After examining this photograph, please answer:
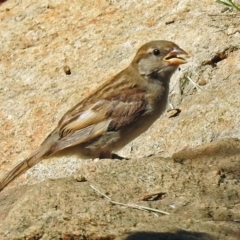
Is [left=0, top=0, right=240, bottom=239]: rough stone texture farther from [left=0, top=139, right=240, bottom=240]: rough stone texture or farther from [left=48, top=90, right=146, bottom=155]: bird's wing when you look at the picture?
[left=48, top=90, right=146, bottom=155]: bird's wing

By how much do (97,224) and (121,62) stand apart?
385 centimetres

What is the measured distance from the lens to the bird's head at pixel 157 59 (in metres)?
7.49

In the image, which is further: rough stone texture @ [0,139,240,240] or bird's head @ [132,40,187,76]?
bird's head @ [132,40,187,76]

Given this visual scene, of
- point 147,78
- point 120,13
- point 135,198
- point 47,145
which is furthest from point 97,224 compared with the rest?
point 120,13

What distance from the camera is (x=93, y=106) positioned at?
7.27 meters

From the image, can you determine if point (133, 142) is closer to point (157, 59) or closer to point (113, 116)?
point (113, 116)

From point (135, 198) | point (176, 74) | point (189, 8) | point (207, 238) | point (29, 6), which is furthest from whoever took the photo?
point (29, 6)

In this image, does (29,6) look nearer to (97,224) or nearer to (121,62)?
(121,62)

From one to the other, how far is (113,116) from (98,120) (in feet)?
0.42

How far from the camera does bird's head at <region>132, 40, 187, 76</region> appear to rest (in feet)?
24.6

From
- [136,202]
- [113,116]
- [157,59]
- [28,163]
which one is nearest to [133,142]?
[113,116]

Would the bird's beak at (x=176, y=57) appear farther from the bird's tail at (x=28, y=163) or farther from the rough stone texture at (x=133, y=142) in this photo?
the bird's tail at (x=28, y=163)

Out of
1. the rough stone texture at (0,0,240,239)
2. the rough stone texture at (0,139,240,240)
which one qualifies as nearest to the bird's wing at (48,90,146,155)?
the rough stone texture at (0,0,240,239)

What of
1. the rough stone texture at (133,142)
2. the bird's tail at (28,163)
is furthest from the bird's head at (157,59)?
the bird's tail at (28,163)
